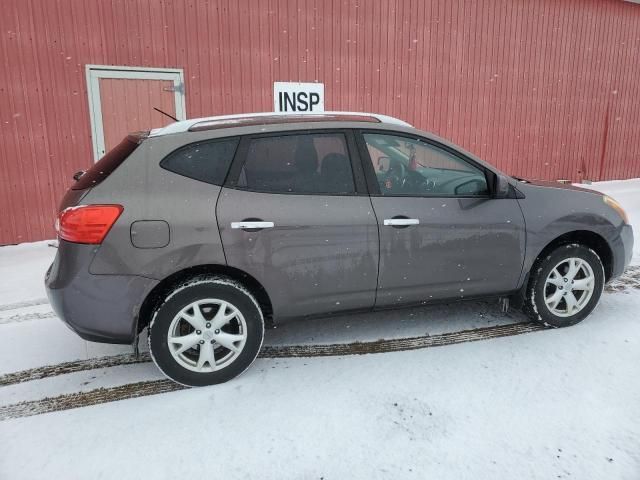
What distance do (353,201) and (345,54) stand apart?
5.55 m

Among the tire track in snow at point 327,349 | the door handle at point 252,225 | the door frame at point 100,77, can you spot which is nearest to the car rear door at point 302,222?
the door handle at point 252,225

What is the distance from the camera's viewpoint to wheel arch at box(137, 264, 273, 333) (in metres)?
2.98

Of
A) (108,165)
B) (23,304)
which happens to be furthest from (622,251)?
(23,304)

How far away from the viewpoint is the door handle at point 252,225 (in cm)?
298

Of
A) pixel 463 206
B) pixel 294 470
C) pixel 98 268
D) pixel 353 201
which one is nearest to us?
pixel 294 470

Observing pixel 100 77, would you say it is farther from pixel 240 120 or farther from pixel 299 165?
pixel 299 165

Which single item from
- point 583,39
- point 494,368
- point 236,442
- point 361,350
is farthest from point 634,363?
point 583,39

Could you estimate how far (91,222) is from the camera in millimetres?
2795

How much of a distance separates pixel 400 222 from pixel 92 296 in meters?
1.96

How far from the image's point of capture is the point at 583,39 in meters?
10.5

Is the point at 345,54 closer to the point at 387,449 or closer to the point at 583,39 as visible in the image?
the point at 583,39

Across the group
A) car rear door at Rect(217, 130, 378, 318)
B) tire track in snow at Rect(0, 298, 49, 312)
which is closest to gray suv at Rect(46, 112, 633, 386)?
car rear door at Rect(217, 130, 378, 318)

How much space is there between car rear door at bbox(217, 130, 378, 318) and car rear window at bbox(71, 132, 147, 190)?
2.10 feet

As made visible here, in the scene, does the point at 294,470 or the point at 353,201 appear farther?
the point at 353,201
